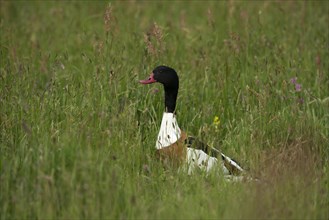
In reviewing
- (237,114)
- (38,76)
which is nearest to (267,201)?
(237,114)

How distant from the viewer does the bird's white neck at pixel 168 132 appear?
5813mm

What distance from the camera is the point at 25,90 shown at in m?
6.04

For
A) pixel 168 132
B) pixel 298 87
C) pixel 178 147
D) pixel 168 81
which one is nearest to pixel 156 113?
pixel 168 81

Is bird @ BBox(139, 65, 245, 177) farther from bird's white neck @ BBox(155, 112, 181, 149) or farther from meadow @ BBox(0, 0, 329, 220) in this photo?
meadow @ BBox(0, 0, 329, 220)

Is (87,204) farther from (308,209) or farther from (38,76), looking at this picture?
(38,76)

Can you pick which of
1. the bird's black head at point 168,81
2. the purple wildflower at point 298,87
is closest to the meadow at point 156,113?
the purple wildflower at point 298,87

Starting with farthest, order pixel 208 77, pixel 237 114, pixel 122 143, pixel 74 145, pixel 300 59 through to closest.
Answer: pixel 300 59, pixel 208 77, pixel 237 114, pixel 122 143, pixel 74 145

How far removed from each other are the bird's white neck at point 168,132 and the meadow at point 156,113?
0.42 ft

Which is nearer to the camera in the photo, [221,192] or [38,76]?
[221,192]

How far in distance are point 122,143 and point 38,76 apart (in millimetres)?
2244

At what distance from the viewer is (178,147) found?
18.9ft

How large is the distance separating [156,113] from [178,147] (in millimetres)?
831

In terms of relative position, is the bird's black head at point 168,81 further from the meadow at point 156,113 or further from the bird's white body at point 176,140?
the meadow at point 156,113

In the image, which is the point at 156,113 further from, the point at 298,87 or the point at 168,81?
the point at 298,87
